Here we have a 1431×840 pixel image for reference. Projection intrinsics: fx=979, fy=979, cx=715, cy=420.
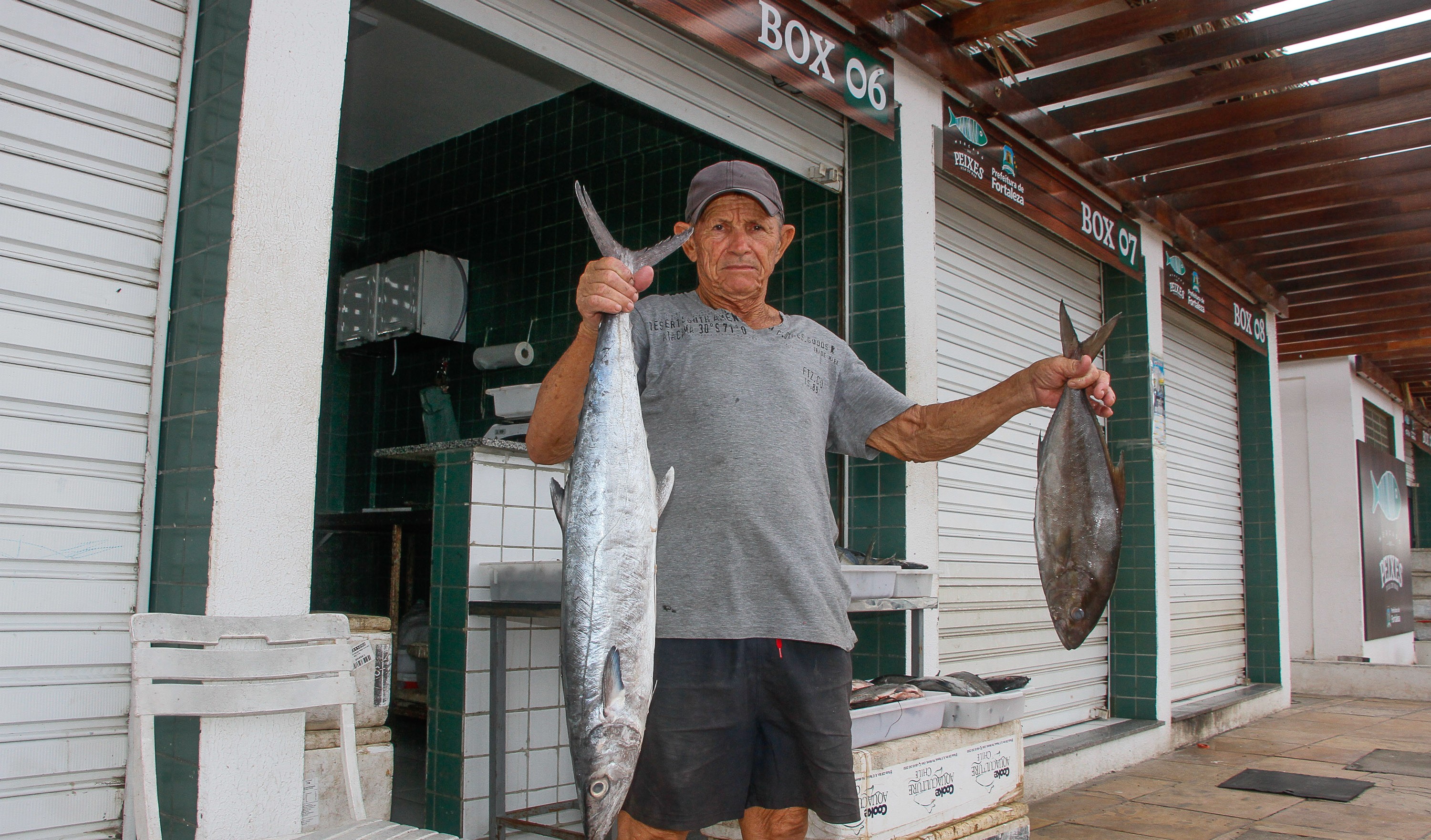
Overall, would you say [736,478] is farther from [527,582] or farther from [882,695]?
[882,695]

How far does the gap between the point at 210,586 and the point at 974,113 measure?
14.3ft

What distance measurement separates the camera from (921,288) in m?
4.58

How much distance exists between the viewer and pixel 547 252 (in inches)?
256

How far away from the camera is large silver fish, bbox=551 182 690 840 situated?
5.00ft

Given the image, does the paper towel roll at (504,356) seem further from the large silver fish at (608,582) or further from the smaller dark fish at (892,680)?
the large silver fish at (608,582)

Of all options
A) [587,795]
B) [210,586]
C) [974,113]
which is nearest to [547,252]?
[974,113]

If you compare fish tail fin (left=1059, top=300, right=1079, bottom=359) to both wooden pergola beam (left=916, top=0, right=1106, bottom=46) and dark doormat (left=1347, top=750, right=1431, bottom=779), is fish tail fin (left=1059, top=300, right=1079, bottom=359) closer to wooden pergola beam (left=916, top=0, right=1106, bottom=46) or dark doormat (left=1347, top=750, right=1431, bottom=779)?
wooden pergola beam (left=916, top=0, right=1106, bottom=46)

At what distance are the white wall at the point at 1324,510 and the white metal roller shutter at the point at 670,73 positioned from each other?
8.73 meters

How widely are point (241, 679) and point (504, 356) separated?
4476 mm

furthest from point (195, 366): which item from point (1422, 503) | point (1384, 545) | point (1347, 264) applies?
point (1422, 503)

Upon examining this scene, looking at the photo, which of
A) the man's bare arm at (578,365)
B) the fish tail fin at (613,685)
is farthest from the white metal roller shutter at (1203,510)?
the fish tail fin at (613,685)

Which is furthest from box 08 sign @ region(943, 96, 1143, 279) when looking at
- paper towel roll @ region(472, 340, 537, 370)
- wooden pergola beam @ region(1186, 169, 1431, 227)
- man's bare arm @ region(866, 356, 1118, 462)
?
paper towel roll @ region(472, 340, 537, 370)

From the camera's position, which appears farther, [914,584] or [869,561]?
[869,561]

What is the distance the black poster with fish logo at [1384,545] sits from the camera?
10.4 meters
